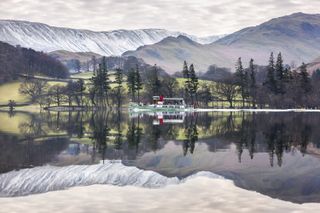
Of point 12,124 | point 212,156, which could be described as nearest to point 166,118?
point 12,124

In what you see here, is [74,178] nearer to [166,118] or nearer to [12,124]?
[12,124]

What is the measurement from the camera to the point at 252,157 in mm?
41969

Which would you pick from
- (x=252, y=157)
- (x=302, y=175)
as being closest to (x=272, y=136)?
(x=252, y=157)

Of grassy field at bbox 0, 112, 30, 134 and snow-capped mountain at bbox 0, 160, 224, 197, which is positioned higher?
grassy field at bbox 0, 112, 30, 134

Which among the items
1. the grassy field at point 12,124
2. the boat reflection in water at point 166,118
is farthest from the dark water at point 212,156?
the boat reflection in water at point 166,118

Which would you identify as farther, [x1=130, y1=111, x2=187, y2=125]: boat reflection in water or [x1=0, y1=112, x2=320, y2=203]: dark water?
[x1=130, y1=111, x2=187, y2=125]: boat reflection in water

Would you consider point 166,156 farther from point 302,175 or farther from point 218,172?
point 302,175

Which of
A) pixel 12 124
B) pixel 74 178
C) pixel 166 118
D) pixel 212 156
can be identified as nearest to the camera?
pixel 74 178

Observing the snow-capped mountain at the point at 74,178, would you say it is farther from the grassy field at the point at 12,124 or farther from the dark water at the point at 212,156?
the grassy field at the point at 12,124

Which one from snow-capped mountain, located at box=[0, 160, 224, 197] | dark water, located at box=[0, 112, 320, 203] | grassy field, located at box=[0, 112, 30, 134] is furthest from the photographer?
grassy field, located at box=[0, 112, 30, 134]

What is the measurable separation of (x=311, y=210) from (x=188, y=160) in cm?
1896

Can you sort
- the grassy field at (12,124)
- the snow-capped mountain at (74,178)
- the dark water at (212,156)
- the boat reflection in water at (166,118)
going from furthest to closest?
the boat reflection in water at (166,118)
the grassy field at (12,124)
the dark water at (212,156)
the snow-capped mountain at (74,178)

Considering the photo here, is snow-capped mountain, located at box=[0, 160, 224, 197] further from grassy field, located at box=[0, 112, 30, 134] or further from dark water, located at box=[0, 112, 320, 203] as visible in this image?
grassy field, located at box=[0, 112, 30, 134]

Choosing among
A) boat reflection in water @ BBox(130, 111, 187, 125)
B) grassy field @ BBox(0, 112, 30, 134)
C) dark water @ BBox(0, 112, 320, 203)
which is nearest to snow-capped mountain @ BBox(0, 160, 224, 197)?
dark water @ BBox(0, 112, 320, 203)
